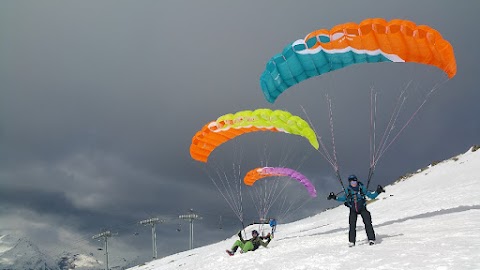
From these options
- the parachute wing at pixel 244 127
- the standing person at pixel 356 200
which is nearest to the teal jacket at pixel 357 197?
the standing person at pixel 356 200

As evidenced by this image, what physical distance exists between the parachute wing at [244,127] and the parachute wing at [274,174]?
7.93m

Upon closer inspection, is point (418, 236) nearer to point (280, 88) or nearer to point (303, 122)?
point (280, 88)

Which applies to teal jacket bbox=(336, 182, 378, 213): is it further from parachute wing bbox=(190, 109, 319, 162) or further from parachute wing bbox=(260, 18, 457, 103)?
parachute wing bbox=(190, 109, 319, 162)

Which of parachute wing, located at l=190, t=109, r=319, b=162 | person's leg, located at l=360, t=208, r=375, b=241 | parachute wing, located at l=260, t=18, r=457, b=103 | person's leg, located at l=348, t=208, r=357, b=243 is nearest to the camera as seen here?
person's leg, located at l=360, t=208, r=375, b=241


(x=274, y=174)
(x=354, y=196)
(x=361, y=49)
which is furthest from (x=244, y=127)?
(x=274, y=174)

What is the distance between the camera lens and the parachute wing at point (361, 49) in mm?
11352

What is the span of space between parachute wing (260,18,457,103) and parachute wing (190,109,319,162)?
3.01 m

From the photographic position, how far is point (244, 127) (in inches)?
675

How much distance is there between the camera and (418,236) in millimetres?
9859

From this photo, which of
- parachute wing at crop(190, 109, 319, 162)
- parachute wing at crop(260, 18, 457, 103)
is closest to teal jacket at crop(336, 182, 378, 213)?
parachute wing at crop(260, 18, 457, 103)

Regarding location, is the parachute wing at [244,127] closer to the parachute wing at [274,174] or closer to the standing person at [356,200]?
the standing person at [356,200]

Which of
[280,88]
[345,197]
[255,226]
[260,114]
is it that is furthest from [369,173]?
[255,226]

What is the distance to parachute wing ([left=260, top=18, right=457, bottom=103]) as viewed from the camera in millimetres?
11352

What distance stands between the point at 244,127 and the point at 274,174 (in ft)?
33.3
